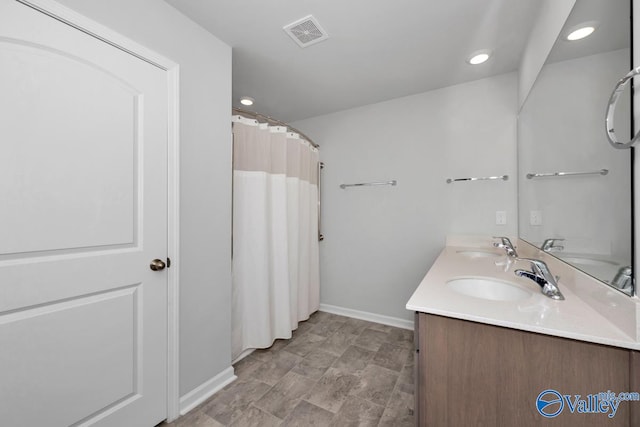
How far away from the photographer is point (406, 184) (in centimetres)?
258

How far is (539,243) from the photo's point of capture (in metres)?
1.55

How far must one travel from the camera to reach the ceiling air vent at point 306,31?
5.05 feet

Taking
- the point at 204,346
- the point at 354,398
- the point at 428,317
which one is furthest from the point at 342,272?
the point at 428,317

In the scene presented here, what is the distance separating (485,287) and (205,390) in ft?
5.79

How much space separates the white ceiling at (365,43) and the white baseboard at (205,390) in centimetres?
225

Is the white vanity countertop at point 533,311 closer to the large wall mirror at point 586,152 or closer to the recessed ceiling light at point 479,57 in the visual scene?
the large wall mirror at point 586,152

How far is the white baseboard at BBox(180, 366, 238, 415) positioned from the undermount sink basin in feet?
5.10

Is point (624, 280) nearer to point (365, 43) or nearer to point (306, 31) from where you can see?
point (365, 43)

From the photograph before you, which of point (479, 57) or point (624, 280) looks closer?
point (624, 280)

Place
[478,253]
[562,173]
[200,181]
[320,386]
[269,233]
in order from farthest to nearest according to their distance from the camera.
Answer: [269,233], [478,253], [320,386], [200,181], [562,173]

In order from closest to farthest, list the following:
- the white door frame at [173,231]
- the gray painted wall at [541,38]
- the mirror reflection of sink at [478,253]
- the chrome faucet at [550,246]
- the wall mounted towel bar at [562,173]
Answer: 1. the wall mounted towel bar at [562,173]
2. the gray painted wall at [541,38]
3. the chrome faucet at [550,246]
4. the white door frame at [173,231]
5. the mirror reflection of sink at [478,253]

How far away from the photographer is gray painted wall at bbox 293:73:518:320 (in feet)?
7.20

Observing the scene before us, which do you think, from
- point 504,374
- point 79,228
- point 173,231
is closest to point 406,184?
point 504,374

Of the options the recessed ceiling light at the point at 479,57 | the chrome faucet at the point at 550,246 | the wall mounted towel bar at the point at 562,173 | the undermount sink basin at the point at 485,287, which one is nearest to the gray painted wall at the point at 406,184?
the recessed ceiling light at the point at 479,57
